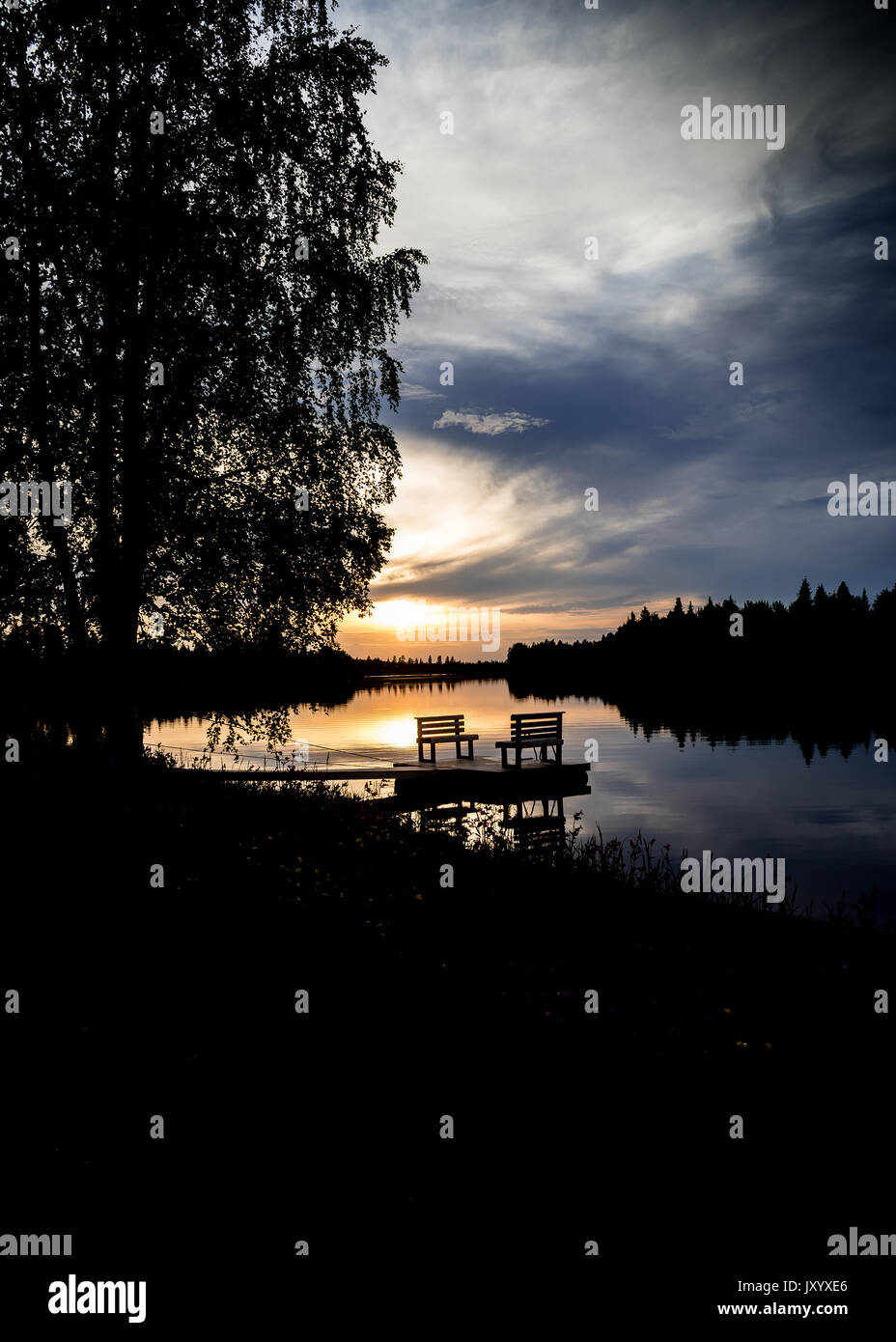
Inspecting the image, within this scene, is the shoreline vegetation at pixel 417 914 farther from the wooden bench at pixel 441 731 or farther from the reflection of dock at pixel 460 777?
the wooden bench at pixel 441 731

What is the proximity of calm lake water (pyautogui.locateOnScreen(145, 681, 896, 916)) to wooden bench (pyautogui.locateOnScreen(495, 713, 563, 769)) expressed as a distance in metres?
2.16

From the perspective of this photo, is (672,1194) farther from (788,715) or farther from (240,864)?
(788,715)

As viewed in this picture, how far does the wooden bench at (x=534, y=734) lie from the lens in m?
25.0

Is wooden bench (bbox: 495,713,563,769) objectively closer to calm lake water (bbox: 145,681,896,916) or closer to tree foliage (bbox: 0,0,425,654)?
calm lake water (bbox: 145,681,896,916)

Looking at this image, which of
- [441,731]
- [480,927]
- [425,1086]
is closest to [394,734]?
[441,731]

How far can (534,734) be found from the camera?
1023 inches

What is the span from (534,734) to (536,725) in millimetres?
322

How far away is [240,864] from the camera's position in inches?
409

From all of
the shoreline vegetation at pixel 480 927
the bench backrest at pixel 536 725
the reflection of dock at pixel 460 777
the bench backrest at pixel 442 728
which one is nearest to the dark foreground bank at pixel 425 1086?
the shoreline vegetation at pixel 480 927

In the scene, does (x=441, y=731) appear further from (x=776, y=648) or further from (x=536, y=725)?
(x=776, y=648)

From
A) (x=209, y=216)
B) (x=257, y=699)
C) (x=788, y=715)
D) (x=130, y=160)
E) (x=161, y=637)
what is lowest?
(x=788, y=715)
